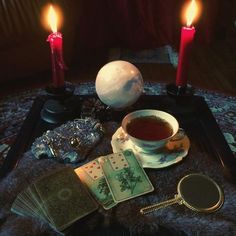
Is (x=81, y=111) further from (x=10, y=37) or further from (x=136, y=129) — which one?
(x=10, y=37)

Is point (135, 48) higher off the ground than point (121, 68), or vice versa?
point (121, 68)

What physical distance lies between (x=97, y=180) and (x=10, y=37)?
1.14m

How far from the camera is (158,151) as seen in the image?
2.58 feet

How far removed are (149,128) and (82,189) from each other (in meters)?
0.24

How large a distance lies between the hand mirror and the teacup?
109 millimetres

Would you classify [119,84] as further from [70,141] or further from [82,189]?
[82,189]

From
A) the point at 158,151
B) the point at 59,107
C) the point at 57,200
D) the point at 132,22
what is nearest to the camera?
the point at 57,200

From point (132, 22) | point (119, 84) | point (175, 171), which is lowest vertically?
point (132, 22)

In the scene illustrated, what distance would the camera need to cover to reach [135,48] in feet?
7.27

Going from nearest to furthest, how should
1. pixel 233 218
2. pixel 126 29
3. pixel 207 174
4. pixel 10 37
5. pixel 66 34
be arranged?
pixel 233 218 < pixel 207 174 < pixel 10 37 < pixel 66 34 < pixel 126 29

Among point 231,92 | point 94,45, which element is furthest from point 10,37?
point 231,92

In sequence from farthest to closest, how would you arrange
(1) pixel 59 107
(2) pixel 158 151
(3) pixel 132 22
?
(3) pixel 132 22 < (1) pixel 59 107 < (2) pixel 158 151

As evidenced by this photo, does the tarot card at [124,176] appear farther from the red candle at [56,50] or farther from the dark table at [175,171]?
the red candle at [56,50]

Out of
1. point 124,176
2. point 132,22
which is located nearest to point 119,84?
point 124,176
